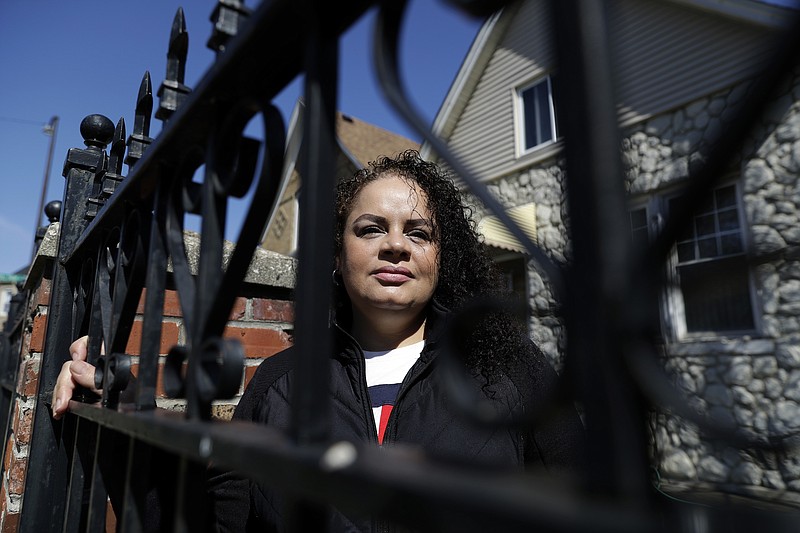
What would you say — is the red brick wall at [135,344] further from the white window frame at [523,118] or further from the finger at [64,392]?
the white window frame at [523,118]

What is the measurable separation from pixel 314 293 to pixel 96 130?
149 centimetres

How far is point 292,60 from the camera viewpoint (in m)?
0.67

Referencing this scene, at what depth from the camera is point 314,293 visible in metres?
0.54

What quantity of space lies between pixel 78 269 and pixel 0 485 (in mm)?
973

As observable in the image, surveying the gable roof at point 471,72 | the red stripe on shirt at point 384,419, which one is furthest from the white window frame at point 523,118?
the red stripe on shirt at point 384,419

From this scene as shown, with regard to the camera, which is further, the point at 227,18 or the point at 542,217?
the point at 542,217

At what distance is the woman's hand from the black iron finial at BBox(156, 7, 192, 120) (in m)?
0.67

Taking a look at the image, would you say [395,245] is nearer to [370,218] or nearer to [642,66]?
[370,218]

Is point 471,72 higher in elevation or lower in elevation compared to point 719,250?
higher

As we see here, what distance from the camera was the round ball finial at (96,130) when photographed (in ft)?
5.47

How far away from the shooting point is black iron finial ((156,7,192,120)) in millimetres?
916

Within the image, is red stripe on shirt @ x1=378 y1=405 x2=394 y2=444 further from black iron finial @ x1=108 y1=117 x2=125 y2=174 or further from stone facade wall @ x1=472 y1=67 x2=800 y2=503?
stone facade wall @ x1=472 y1=67 x2=800 y2=503

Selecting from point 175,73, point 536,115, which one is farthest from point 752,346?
point 175,73

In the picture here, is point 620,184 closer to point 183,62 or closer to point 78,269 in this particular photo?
point 183,62
